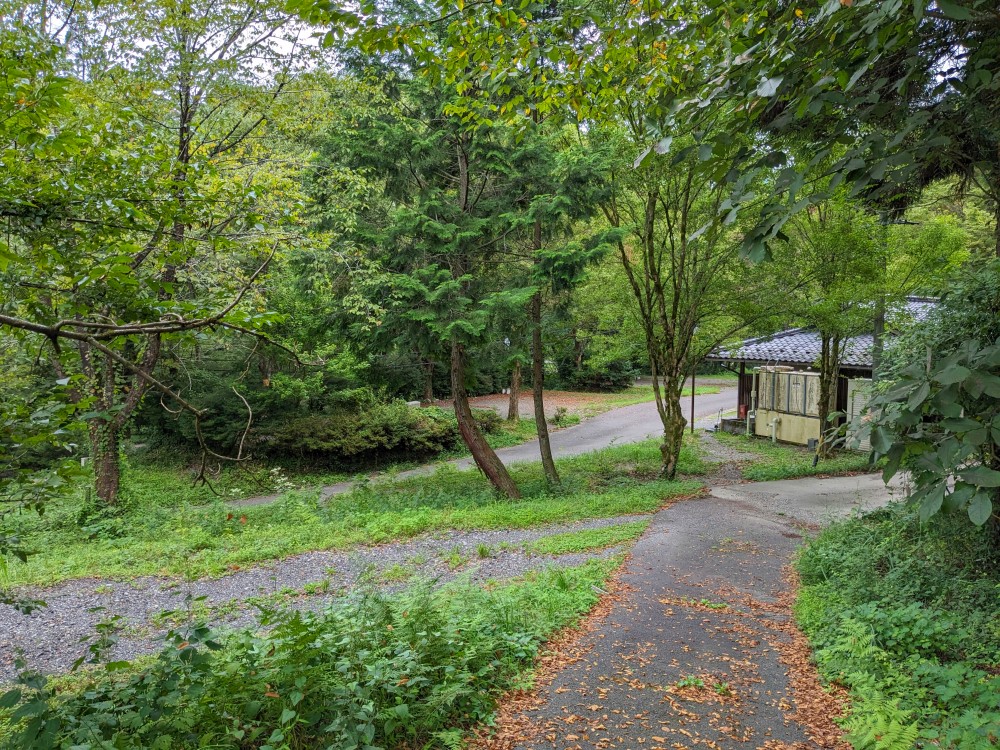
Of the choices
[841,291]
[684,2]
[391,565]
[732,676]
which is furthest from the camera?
[841,291]

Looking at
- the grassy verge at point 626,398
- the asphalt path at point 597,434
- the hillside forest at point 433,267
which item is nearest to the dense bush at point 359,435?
the hillside forest at point 433,267

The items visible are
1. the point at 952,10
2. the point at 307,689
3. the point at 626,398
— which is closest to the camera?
the point at 952,10

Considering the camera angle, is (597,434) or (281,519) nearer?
(281,519)

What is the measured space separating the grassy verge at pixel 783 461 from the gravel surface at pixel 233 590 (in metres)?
7.82

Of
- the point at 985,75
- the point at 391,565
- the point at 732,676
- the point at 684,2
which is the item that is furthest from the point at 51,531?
the point at 985,75

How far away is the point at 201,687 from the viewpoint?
3.08 metres

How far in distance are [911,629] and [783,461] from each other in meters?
12.6

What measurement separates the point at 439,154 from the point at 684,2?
25.5ft

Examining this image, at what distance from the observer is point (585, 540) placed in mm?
8086

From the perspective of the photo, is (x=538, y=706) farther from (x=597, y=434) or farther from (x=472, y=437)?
(x=597, y=434)

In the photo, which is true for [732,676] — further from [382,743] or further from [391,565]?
[391,565]

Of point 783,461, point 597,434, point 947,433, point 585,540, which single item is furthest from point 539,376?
point 947,433

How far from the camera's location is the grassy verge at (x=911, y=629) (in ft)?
10.5

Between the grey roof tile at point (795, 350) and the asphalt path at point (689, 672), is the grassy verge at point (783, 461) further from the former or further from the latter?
the asphalt path at point (689, 672)
